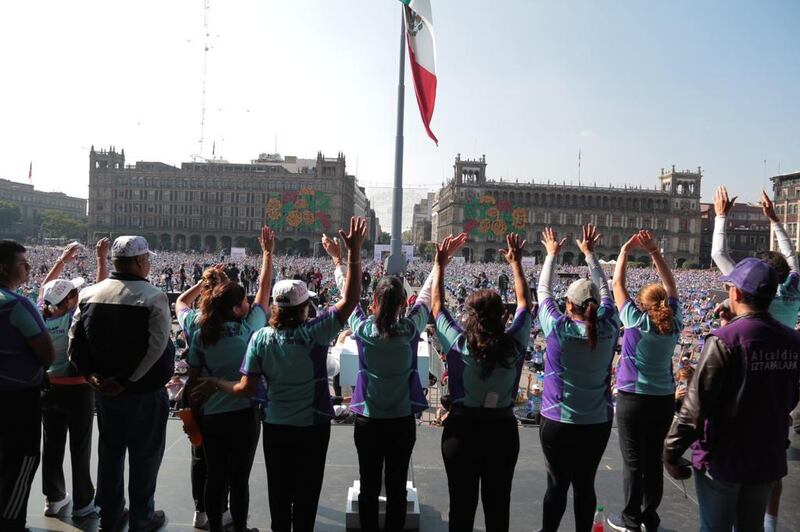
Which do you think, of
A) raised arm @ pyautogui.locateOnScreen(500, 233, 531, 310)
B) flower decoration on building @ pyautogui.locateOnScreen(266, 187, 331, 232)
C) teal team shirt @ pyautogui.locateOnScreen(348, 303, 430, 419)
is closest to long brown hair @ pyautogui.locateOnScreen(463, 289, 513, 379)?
raised arm @ pyautogui.locateOnScreen(500, 233, 531, 310)

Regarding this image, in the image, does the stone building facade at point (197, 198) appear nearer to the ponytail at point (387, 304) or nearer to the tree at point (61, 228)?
the tree at point (61, 228)

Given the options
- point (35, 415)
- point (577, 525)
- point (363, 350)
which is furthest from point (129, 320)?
point (577, 525)

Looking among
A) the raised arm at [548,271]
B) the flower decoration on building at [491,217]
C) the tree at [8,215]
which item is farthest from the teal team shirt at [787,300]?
the tree at [8,215]

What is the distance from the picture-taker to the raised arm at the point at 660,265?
342 centimetres

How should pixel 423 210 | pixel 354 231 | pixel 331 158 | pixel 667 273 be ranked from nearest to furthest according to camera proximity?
1. pixel 354 231
2. pixel 667 273
3. pixel 331 158
4. pixel 423 210

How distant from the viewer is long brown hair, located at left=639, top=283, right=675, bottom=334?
328 cm

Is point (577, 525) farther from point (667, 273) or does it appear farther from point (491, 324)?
point (667, 273)

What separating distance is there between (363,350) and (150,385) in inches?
43.9

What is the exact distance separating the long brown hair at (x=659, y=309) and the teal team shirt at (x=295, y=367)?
5.70 ft

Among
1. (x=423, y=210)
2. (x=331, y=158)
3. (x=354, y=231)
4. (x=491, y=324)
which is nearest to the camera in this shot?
(x=491, y=324)

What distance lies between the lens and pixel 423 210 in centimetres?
18438

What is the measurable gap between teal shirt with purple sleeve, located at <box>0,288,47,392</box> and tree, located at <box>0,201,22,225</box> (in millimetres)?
108823

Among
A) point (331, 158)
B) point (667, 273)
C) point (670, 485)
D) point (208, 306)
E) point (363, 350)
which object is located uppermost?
point (331, 158)

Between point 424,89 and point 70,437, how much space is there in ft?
12.1
